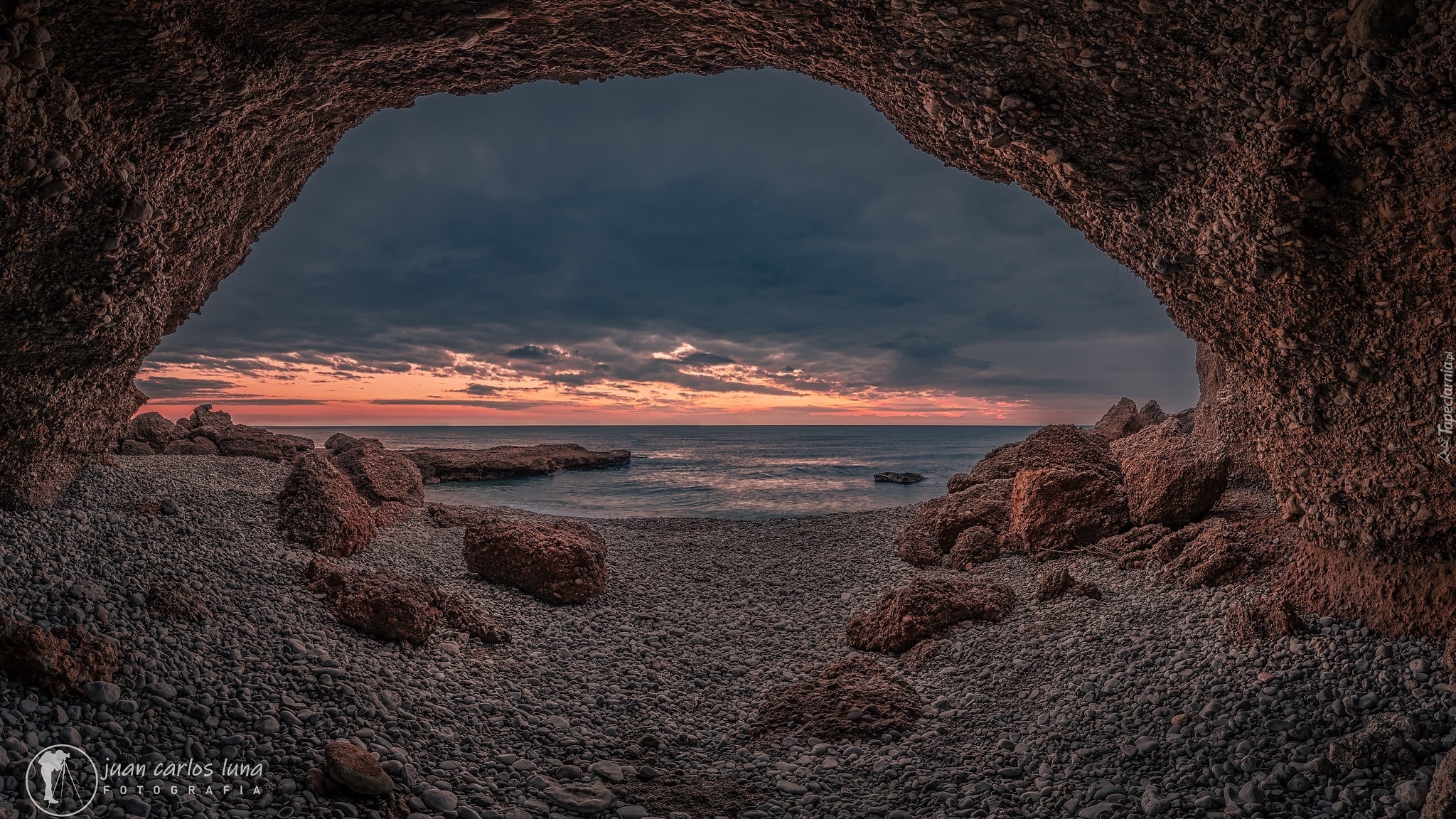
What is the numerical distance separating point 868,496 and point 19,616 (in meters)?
24.9

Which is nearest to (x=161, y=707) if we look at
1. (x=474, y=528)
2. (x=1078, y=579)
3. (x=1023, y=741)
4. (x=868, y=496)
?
(x=474, y=528)

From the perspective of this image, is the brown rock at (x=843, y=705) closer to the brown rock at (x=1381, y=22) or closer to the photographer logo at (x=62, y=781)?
the photographer logo at (x=62, y=781)

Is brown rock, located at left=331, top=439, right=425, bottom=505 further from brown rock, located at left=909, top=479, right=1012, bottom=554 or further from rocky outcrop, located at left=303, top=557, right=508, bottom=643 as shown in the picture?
brown rock, located at left=909, top=479, right=1012, bottom=554

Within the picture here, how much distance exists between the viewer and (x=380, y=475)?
38.0 feet

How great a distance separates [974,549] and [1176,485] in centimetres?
265

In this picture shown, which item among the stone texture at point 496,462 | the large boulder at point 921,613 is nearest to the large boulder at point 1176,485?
the large boulder at point 921,613

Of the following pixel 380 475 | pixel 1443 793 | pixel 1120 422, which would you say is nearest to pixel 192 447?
pixel 380 475

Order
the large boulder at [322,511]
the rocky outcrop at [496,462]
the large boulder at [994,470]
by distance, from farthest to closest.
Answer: the rocky outcrop at [496,462]
the large boulder at [994,470]
the large boulder at [322,511]

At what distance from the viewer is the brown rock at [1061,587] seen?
6891 mm

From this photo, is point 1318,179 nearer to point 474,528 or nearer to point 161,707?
point 161,707

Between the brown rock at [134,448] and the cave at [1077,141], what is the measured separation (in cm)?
1118

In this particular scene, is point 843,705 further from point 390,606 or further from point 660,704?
point 390,606

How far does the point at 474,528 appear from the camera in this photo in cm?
866

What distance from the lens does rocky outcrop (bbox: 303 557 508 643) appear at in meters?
5.97
